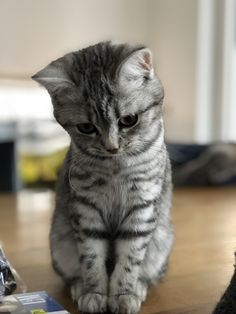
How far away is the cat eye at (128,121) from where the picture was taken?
3.77ft

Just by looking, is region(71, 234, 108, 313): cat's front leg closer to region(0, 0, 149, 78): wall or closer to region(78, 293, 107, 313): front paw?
region(78, 293, 107, 313): front paw

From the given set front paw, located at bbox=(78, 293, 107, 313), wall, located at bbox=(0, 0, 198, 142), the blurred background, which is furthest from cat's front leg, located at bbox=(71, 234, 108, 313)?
wall, located at bbox=(0, 0, 198, 142)

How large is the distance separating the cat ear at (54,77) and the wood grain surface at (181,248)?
19.1 inches

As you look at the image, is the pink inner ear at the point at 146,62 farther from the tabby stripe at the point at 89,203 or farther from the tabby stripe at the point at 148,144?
the tabby stripe at the point at 89,203

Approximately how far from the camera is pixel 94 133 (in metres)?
1.16

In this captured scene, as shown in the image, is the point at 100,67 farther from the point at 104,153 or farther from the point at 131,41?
the point at 131,41

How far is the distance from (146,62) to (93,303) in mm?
513

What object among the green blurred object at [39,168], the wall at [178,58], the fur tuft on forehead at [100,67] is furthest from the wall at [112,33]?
the fur tuft on forehead at [100,67]

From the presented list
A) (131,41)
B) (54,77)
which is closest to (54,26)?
(131,41)

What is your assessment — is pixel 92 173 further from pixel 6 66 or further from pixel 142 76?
pixel 6 66

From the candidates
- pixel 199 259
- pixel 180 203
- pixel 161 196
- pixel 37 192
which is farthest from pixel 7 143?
pixel 161 196

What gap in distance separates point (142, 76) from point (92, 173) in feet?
0.75

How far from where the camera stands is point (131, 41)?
2994mm

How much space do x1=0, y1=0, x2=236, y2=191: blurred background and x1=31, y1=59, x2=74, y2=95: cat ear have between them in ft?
5.58
